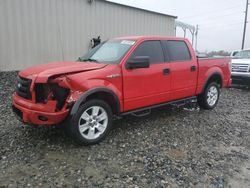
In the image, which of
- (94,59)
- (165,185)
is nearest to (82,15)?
(94,59)

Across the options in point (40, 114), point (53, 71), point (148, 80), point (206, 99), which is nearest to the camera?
point (40, 114)

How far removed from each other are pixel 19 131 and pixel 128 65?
7.64ft

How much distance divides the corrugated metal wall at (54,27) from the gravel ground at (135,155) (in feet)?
12.7

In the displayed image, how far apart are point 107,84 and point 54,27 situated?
6.29 metres

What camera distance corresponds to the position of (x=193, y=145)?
4305mm

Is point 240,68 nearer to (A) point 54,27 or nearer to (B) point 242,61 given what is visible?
(B) point 242,61

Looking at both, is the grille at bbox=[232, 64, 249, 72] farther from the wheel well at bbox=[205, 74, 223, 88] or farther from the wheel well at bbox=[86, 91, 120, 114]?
the wheel well at bbox=[86, 91, 120, 114]

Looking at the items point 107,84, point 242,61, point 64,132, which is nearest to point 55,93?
point 107,84

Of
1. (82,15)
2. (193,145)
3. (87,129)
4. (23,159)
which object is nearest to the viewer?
(23,159)

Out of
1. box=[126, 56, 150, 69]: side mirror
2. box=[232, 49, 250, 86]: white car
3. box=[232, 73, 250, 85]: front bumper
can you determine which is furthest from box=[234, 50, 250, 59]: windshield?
box=[126, 56, 150, 69]: side mirror

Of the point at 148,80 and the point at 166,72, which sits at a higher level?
the point at 166,72

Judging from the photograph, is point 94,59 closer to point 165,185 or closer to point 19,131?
point 19,131

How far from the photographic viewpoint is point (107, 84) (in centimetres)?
418

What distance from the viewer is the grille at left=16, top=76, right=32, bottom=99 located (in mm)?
3933
